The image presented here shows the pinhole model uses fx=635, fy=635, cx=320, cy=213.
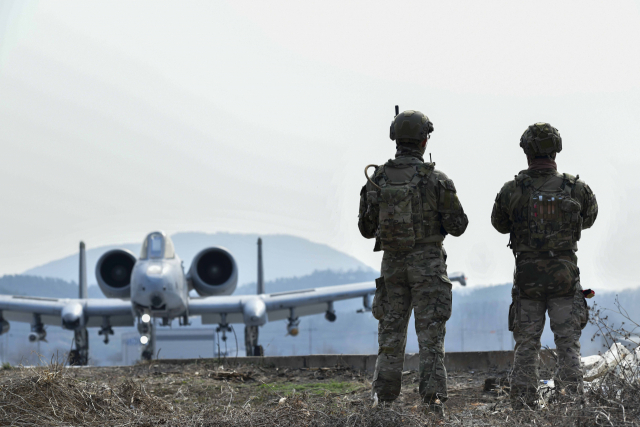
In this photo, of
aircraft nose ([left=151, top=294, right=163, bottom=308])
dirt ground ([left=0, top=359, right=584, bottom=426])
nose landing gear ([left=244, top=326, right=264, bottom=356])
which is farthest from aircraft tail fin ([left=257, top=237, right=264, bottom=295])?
dirt ground ([left=0, top=359, right=584, bottom=426])

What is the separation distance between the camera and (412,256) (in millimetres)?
4891

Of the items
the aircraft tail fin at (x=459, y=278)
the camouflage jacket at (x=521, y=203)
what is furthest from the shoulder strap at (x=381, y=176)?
the aircraft tail fin at (x=459, y=278)

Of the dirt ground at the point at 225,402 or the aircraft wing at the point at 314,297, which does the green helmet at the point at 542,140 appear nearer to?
the dirt ground at the point at 225,402

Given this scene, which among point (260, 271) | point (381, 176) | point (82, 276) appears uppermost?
point (260, 271)

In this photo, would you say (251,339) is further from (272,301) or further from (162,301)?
(162,301)

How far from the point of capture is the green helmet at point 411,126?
5.05 m

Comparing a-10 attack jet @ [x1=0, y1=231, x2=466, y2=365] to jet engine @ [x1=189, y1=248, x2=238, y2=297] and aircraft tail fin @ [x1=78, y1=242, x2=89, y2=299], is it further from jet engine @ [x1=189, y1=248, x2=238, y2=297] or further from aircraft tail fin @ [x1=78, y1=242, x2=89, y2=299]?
aircraft tail fin @ [x1=78, y1=242, x2=89, y2=299]

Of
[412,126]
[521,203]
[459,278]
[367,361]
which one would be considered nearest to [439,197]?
[412,126]

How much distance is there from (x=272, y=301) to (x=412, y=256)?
842 inches

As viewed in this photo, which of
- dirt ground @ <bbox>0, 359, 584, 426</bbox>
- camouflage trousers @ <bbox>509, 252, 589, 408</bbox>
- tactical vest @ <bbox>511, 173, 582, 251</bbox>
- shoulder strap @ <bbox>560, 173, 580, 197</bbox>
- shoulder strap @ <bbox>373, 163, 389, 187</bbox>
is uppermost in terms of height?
shoulder strap @ <bbox>373, 163, 389, 187</bbox>

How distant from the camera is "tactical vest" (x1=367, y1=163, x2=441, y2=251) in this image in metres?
4.85

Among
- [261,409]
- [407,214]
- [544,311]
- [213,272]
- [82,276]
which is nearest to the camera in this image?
[261,409]

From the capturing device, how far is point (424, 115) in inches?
201

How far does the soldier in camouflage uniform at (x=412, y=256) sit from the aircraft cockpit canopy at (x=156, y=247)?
53.4 feet
